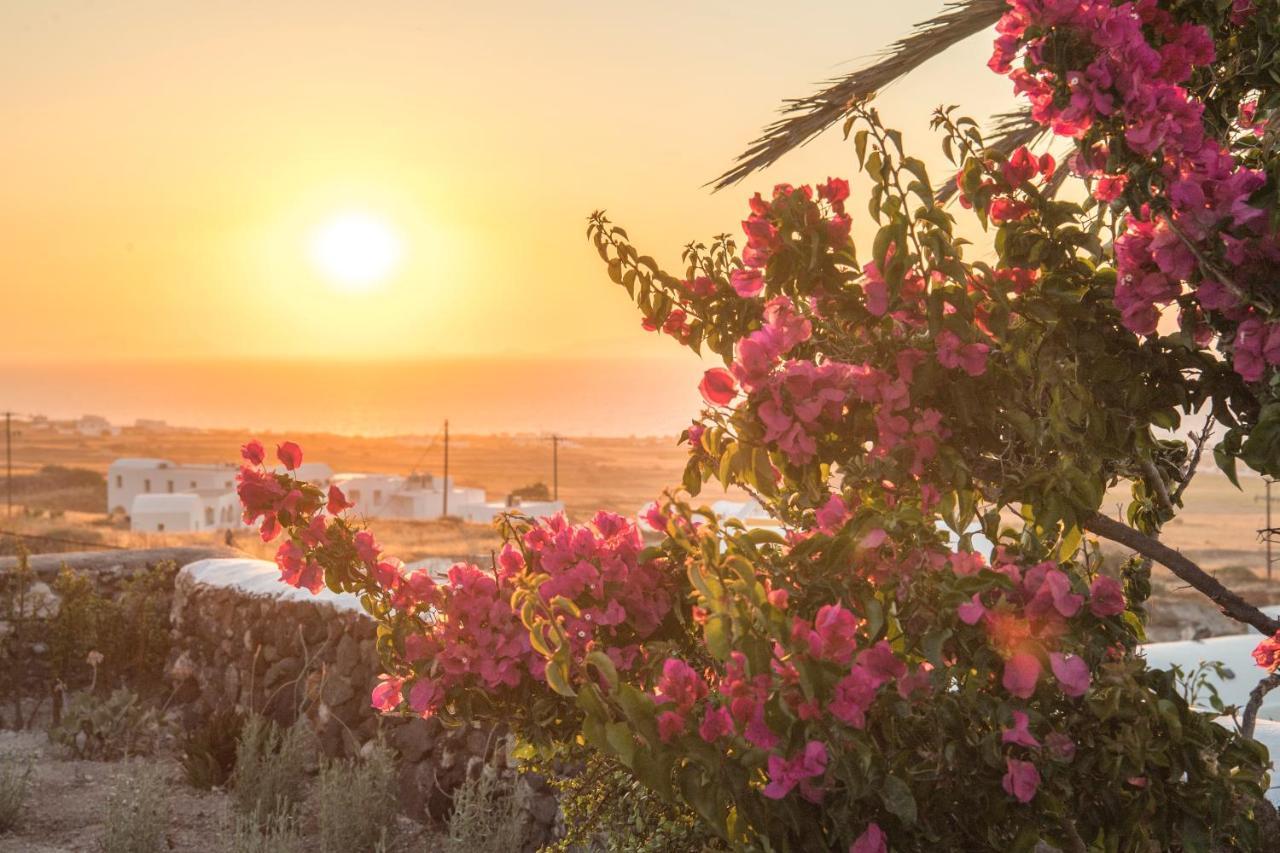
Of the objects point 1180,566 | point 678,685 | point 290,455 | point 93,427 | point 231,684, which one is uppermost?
point 93,427

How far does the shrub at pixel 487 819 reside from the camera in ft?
15.2

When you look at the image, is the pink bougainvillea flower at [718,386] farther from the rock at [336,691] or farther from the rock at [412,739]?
the rock at [336,691]

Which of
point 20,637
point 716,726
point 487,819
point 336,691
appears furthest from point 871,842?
point 20,637

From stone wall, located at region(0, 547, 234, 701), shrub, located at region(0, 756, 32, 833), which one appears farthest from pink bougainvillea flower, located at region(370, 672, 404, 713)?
stone wall, located at region(0, 547, 234, 701)

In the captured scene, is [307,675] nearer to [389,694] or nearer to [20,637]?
[20,637]

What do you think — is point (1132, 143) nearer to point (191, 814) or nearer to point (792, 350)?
point (792, 350)

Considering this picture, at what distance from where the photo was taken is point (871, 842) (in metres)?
1.77

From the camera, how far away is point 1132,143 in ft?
6.45

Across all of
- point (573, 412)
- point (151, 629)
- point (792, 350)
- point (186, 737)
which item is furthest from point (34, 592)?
point (573, 412)

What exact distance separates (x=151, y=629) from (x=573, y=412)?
621 feet

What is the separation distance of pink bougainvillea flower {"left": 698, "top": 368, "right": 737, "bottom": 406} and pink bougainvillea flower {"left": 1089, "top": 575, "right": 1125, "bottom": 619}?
69 centimetres

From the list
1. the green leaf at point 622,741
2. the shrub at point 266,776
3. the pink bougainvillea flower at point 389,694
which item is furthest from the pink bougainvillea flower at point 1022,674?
the shrub at point 266,776

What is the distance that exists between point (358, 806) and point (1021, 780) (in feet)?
13.1

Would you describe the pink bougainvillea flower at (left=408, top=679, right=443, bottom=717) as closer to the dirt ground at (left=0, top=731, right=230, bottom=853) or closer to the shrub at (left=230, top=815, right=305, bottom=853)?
the shrub at (left=230, top=815, right=305, bottom=853)
